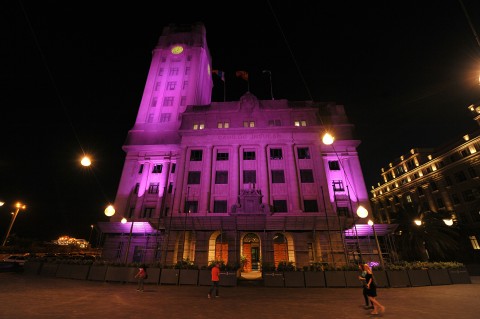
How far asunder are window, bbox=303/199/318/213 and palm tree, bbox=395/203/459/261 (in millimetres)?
13707

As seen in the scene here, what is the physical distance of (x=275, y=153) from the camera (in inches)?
1346

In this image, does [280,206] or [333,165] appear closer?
[280,206]

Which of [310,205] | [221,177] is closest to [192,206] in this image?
[221,177]

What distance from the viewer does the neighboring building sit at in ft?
141

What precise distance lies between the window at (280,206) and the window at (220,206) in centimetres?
658

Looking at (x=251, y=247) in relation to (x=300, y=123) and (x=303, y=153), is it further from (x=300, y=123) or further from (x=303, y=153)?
(x=300, y=123)

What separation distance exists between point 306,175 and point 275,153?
552cm

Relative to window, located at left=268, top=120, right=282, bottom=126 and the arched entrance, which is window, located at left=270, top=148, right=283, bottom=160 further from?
the arched entrance

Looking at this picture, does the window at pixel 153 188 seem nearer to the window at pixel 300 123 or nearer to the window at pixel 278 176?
the window at pixel 278 176

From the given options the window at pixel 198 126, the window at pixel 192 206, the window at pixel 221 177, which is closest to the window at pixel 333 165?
the window at pixel 221 177

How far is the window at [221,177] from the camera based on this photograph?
32.2 metres

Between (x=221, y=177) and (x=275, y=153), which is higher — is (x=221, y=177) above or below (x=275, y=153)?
below

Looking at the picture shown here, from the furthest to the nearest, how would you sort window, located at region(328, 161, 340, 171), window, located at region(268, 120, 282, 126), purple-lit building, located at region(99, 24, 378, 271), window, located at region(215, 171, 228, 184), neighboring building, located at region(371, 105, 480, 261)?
neighboring building, located at region(371, 105, 480, 261) < window, located at region(268, 120, 282, 126) < window, located at region(328, 161, 340, 171) < window, located at region(215, 171, 228, 184) < purple-lit building, located at region(99, 24, 378, 271)

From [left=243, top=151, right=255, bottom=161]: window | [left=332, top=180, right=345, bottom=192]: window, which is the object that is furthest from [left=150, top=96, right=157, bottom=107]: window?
[left=332, top=180, right=345, bottom=192]: window
